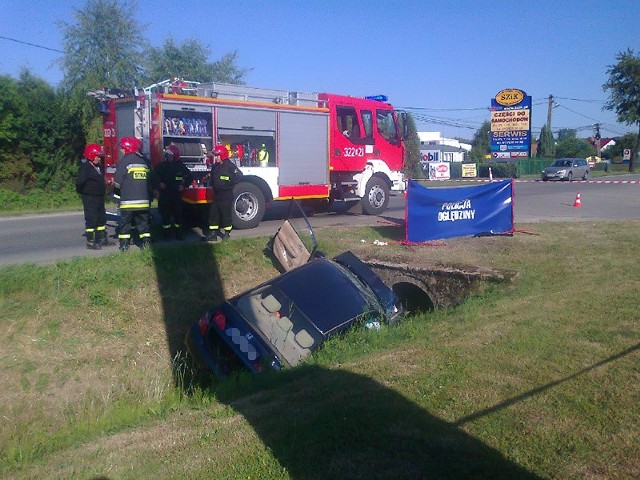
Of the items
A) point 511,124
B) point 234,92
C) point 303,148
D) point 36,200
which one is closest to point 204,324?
point 234,92

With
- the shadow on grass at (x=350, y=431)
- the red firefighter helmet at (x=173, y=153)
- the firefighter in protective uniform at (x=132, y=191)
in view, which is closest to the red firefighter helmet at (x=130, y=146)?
the firefighter in protective uniform at (x=132, y=191)

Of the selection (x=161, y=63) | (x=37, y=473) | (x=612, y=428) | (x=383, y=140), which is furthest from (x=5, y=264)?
(x=161, y=63)

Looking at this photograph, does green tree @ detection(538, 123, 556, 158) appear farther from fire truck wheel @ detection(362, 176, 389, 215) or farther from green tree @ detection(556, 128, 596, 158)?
fire truck wheel @ detection(362, 176, 389, 215)

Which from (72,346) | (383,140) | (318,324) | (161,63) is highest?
(161,63)

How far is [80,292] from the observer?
9.56 m

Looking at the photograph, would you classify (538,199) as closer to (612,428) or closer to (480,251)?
(480,251)

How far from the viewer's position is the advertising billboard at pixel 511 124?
154ft

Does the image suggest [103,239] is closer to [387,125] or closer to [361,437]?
[387,125]

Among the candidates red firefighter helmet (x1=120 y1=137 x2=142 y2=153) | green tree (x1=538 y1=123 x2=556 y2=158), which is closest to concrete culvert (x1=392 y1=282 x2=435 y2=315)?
red firefighter helmet (x1=120 y1=137 x2=142 y2=153)

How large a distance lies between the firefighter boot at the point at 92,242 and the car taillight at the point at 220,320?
4.65 metres

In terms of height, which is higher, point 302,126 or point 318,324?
point 302,126

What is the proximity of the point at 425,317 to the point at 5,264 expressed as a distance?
6.27 m

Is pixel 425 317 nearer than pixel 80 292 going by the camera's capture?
Yes

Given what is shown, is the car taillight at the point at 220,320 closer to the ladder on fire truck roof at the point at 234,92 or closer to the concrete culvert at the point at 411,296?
the concrete culvert at the point at 411,296
